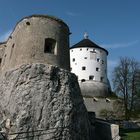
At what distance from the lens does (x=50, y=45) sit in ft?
62.8

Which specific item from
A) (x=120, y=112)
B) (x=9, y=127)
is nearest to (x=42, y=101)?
(x=9, y=127)

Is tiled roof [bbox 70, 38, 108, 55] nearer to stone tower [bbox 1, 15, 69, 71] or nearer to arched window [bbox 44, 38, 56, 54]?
stone tower [bbox 1, 15, 69, 71]

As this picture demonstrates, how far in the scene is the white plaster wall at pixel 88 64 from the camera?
41125 millimetres

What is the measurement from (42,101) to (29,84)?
1339mm

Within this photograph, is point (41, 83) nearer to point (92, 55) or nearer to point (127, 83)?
point (127, 83)

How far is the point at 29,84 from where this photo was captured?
675 inches

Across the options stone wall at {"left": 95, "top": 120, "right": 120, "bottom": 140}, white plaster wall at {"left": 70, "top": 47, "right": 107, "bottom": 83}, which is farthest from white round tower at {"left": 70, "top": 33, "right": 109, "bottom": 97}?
stone wall at {"left": 95, "top": 120, "right": 120, "bottom": 140}

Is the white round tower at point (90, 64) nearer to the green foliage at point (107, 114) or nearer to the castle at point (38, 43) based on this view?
the green foliage at point (107, 114)

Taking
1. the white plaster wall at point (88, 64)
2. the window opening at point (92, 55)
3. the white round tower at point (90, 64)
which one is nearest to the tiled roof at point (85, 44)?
the white round tower at point (90, 64)

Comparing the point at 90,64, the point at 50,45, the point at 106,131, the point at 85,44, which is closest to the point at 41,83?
the point at 50,45

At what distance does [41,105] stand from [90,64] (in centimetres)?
2529

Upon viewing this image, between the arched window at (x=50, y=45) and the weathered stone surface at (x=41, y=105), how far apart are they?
1.59 m

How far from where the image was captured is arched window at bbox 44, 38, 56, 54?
18.9 m

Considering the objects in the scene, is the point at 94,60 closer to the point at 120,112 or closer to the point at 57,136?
the point at 120,112
